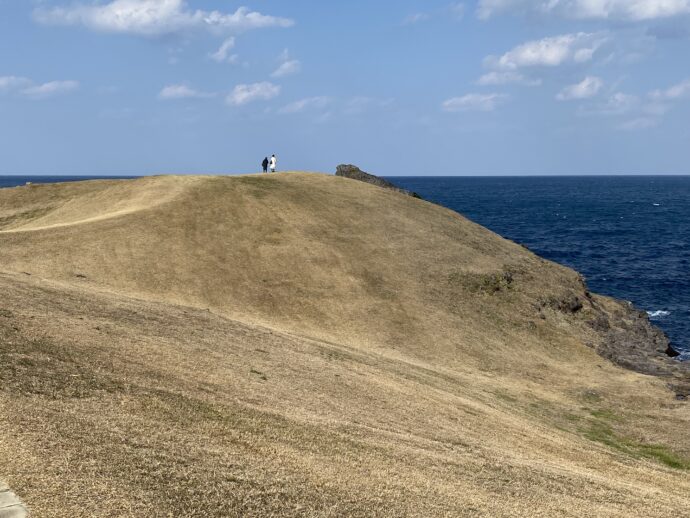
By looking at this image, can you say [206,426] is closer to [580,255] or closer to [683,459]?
[683,459]

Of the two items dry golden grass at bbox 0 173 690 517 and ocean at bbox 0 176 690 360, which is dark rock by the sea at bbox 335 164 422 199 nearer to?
dry golden grass at bbox 0 173 690 517

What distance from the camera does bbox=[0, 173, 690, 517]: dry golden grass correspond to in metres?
16.4

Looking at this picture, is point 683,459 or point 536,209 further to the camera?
point 536,209

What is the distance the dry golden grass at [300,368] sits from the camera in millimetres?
16359

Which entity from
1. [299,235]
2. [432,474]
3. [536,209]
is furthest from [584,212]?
[432,474]

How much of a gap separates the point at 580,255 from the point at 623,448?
70.0m

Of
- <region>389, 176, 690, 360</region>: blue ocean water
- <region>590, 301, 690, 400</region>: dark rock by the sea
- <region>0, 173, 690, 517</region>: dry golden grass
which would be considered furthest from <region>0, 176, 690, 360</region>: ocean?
<region>0, 173, 690, 517</region>: dry golden grass

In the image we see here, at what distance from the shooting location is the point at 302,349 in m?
31.5

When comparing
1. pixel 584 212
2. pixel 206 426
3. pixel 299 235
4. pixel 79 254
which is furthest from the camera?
pixel 584 212

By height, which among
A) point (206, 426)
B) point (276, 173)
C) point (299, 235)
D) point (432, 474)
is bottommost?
Result: point (432, 474)

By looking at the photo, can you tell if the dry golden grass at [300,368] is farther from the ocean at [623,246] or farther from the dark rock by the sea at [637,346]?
the ocean at [623,246]

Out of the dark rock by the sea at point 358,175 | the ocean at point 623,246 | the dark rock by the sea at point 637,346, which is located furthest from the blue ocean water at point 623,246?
the dark rock by the sea at point 358,175

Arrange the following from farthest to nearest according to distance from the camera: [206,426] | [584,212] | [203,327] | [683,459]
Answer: [584,212] < [203,327] < [683,459] < [206,426]

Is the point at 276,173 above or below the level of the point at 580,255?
above
